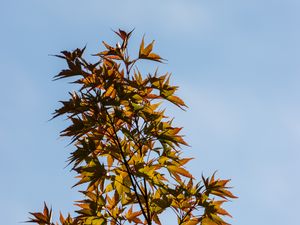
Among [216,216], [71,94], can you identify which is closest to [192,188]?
[216,216]

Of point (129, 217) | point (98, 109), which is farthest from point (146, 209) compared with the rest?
point (98, 109)

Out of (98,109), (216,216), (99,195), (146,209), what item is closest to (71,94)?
(98,109)

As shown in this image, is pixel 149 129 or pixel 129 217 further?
pixel 129 217

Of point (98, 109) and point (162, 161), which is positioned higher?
point (98, 109)

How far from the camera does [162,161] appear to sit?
387cm

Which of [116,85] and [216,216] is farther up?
[116,85]

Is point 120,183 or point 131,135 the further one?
point 120,183

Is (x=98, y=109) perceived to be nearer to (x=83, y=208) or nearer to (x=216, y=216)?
(x=83, y=208)

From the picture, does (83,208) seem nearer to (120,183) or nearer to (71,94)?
(120,183)

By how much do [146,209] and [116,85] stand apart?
107 centimetres

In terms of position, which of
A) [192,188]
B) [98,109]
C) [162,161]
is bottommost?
[192,188]

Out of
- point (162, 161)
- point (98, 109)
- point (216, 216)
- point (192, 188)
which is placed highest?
point (98, 109)

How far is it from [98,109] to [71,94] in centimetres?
29

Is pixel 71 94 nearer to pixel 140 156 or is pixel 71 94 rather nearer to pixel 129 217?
pixel 140 156
